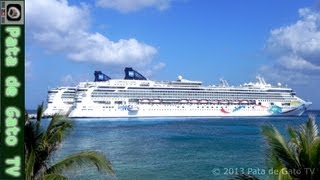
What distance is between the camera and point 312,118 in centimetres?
683

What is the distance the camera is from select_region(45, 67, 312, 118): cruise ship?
8825cm

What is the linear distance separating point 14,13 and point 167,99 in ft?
286

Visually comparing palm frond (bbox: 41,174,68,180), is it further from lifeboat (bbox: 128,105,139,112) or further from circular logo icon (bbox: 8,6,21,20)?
lifeboat (bbox: 128,105,139,112)

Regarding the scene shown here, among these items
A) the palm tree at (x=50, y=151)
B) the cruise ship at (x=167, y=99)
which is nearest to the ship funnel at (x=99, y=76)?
the cruise ship at (x=167, y=99)

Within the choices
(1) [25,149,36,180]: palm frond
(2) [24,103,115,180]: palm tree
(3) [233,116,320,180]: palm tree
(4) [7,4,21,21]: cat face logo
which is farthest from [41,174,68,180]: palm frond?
(4) [7,4,21,21]: cat face logo

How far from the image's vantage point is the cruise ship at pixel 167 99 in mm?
88250

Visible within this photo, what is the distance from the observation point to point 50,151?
6.93 m

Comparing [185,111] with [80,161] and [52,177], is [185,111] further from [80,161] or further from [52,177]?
[52,177]

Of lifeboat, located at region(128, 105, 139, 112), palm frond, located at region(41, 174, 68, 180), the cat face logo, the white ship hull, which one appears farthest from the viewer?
lifeboat, located at region(128, 105, 139, 112)

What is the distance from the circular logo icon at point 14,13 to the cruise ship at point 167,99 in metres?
81.3

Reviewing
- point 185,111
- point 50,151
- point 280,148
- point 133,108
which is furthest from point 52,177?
point 185,111

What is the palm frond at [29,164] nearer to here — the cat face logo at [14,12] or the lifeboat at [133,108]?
the cat face logo at [14,12]

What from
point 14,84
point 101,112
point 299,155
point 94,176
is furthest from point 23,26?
point 101,112

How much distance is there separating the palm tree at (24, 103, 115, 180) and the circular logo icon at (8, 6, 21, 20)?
→ 3589 mm
